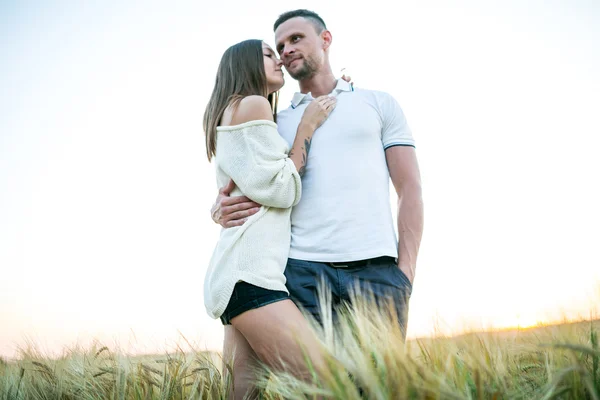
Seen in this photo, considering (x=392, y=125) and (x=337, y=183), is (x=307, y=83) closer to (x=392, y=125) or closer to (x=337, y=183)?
(x=392, y=125)

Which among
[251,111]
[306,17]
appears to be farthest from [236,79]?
[306,17]

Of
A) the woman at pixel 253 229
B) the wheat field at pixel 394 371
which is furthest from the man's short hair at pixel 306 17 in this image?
the wheat field at pixel 394 371

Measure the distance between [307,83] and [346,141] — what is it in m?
0.85

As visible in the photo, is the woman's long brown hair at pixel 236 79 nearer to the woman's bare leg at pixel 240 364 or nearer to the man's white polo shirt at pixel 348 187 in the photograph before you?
the man's white polo shirt at pixel 348 187

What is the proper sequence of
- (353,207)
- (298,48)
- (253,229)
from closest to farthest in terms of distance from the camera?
1. (253,229)
2. (353,207)
3. (298,48)

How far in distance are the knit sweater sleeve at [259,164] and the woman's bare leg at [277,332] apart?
1.59ft

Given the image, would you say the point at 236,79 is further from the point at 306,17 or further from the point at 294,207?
the point at 306,17

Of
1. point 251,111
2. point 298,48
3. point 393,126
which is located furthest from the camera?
point 298,48

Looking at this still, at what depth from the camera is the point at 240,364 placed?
7.66 feet

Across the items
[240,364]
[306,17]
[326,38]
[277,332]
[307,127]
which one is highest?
[306,17]

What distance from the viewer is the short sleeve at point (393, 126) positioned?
2.82 metres

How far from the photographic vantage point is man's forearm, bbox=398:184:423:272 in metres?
2.59

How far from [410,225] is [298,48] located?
1.44m

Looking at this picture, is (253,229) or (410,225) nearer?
(253,229)
